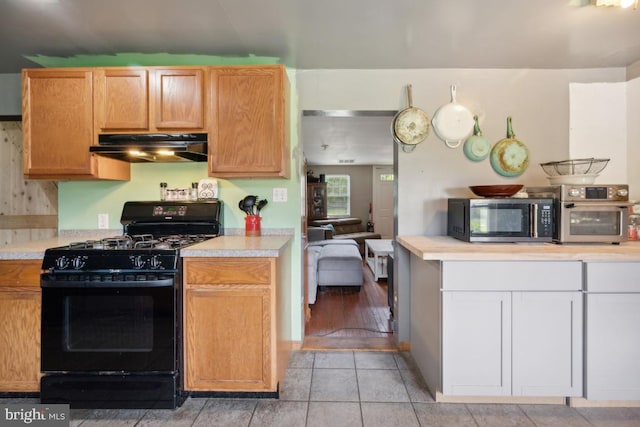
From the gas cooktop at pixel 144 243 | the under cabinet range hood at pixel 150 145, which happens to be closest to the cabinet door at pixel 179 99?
the under cabinet range hood at pixel 150 145

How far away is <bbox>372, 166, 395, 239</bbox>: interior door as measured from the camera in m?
8.46

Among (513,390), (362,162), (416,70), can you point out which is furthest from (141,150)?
(362,162)

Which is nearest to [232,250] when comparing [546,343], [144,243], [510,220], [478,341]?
[144,243]

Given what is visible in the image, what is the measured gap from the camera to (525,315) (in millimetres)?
1862

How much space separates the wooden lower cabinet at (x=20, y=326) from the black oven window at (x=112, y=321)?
249 mm

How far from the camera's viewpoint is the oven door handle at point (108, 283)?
1.84m

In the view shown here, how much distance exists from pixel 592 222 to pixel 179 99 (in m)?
2.67

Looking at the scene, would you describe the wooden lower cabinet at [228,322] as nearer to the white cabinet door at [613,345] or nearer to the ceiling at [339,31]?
the ceiling at [339,31]

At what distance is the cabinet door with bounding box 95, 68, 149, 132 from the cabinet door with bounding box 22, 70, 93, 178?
8cm

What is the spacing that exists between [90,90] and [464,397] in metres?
2.99

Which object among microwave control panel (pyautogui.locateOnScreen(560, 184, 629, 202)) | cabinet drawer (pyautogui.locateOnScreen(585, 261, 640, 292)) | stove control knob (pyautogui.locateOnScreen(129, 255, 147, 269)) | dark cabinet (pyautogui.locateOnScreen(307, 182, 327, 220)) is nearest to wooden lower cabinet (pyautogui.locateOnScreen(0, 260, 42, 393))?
stove control knob (pyautogui.locateOnScreen(129, 255, 147, 269))

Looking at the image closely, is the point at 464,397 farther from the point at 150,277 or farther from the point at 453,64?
the point at 453,64

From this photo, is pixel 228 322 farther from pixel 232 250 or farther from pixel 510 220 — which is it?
pixel 510 220

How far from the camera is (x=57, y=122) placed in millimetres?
2303
